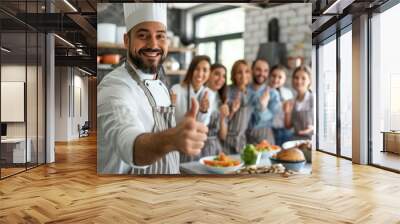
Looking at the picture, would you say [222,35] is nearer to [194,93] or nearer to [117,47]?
[194,93]

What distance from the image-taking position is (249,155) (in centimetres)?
534

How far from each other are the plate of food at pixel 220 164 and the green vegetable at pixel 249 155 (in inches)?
3.7

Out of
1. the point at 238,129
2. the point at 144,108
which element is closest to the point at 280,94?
the point at 238,129

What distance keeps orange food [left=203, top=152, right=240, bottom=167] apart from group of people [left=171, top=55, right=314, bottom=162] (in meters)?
0.09

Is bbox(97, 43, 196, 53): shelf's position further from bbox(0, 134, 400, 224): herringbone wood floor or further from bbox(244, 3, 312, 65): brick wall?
bbox(0, 134, 400, 224): herringbone wood floor

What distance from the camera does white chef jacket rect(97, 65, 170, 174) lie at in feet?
16.8

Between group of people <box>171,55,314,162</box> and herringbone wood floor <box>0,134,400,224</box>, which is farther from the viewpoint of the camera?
group of people <box>171,55,314,162</box>

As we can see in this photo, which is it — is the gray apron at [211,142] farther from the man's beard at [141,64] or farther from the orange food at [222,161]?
the man's beard at [141,64]

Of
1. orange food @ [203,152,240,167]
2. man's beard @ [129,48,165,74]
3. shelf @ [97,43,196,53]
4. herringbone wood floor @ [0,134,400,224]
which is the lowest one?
herringbone wood floor @ [0,134,400,224]

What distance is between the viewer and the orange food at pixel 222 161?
17.5 feet

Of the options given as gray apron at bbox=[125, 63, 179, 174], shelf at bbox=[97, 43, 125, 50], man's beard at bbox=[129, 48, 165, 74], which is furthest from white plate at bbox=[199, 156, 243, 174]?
shelf at bbox=[97, 43, 125, 50]

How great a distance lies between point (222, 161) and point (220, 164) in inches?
2.0

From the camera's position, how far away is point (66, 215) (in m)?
3.59

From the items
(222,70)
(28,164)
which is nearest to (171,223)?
(222,70)
